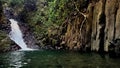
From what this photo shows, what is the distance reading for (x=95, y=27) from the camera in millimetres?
43406

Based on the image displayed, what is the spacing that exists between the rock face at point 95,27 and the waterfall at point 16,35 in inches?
341

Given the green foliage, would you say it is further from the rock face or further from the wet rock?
the wet rock

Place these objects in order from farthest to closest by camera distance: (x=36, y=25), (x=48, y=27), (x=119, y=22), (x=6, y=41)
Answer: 1. (x=36, y=25)
2. (x=48, y=27)
3. (x=6, y=41)
4. (x=119, y=22)

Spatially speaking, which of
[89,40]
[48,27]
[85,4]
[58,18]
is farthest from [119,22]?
[48,27]

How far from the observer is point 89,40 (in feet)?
149

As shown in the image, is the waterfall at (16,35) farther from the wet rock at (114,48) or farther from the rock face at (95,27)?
the wet rock at (114,48)

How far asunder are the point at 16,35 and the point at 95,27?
70.4ft

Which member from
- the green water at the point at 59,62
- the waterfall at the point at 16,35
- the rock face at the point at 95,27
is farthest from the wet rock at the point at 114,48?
the waterfall at the point at 16,35

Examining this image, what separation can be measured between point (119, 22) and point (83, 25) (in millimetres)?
11210

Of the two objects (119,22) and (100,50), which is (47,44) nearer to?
(100,50)

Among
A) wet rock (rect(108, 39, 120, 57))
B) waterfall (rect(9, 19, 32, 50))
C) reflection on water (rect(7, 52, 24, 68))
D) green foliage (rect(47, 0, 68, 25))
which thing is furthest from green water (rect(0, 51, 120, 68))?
waterfall (rect(9, 19, 32, 50))

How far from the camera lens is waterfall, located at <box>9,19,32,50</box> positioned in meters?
55.4

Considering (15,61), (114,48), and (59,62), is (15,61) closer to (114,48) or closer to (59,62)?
(59,62)

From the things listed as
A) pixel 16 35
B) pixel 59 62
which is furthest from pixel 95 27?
pixel 16 35
